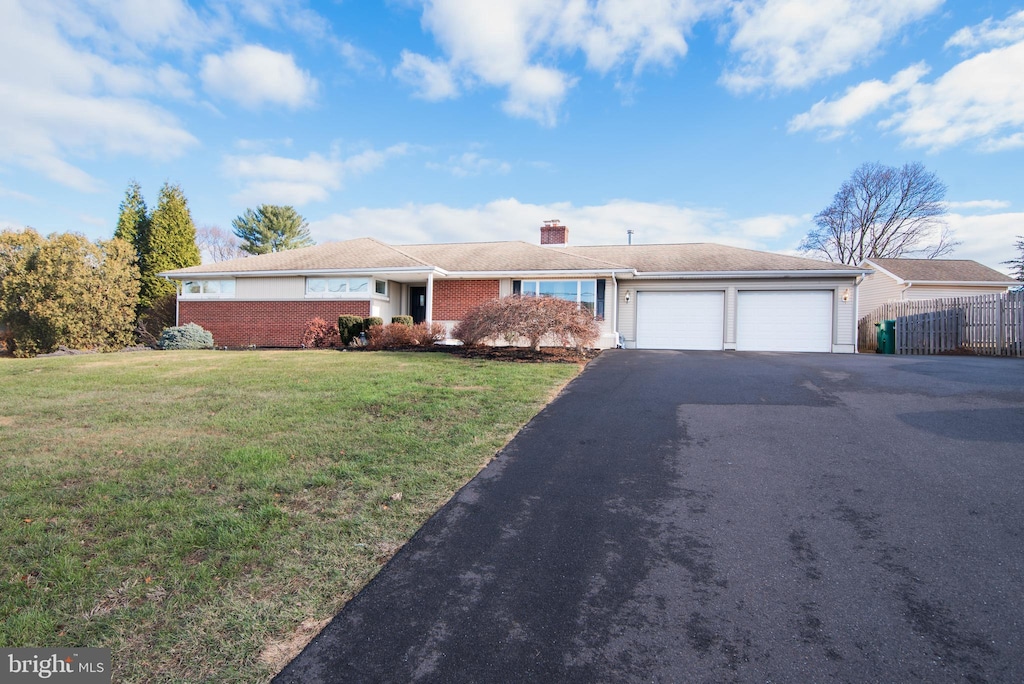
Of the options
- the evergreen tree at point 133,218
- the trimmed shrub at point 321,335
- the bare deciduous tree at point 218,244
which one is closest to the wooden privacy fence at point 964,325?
the trimmed shrub at point 321,335

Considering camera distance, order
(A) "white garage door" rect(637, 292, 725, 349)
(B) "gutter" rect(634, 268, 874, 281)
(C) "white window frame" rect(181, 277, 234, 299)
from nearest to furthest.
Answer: (B) "gutter" rect(634, 268, 874, 281) < (A) "white garage door" rect(637, 292, 725, 349) < (C) "white window frame" rect(181, 277, 234, 299)

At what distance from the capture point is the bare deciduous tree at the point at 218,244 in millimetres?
45875

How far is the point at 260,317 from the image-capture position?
707 inches

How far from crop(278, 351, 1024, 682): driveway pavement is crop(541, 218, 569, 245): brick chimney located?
51.6 ft

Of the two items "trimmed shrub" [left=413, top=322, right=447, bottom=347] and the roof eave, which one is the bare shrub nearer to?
"trimmed shrub" [left=413, top=322, right=447, bottom=347]

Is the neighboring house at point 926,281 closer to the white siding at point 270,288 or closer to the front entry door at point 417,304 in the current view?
the front entry door at point 417,304

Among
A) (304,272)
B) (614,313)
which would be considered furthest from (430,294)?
(614,313)

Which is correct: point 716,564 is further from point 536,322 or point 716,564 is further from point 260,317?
point 260,317

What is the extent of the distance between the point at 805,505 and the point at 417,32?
511 inches

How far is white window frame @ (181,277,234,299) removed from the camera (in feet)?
60.4

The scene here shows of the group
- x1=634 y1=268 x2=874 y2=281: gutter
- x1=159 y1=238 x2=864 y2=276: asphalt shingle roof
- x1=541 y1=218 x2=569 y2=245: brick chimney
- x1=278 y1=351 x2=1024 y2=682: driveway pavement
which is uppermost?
x1=541 y1=218 x2=569 y2=245: brick chimney

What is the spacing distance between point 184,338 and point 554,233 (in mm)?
14401

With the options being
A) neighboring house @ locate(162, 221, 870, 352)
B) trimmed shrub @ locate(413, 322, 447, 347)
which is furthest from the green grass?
neighboring house @ locate(162, 221, 870, 352)

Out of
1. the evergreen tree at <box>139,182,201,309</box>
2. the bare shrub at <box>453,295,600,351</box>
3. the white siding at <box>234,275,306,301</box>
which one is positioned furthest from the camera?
the evergreen tree at <box>139,182,201,309</box>
